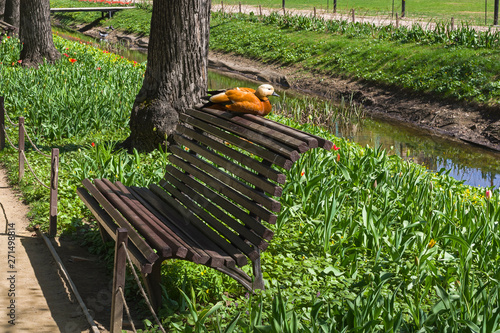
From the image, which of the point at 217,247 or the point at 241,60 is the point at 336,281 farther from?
the point at 241,60

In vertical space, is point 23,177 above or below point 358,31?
below

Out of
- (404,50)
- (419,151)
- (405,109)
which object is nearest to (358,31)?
(404,50)

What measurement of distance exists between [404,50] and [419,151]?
5827 mm

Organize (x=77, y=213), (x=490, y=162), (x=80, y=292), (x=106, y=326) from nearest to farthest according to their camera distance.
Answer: (x=106, y=326) → (x=80, y=292) → (x=77, y=213) → (x=490, y=162)

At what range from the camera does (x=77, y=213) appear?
17.8 ft

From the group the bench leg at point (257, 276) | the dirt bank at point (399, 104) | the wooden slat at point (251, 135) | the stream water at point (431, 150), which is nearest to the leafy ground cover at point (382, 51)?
the dirt bank at point (399, 104)

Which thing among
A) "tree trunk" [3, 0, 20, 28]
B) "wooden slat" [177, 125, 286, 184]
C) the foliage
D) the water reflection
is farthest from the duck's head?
"tree trunk" [3, 0, 20, 28]

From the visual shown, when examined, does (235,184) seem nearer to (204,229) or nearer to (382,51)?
(204,229)

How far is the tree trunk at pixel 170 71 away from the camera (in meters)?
6.76

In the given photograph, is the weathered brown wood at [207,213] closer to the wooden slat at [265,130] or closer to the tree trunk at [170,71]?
the wooden slat at [265,130]

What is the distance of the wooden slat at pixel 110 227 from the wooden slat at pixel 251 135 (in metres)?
1.07

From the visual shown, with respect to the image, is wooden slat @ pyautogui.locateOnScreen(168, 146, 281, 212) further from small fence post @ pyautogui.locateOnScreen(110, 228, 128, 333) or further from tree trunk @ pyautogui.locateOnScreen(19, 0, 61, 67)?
tree trunk @ pyautogui.locateOnScreen(19, 0, 61, 67)

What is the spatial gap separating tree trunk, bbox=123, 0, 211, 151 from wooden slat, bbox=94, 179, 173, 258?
2188 mm

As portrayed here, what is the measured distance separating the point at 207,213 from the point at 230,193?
297 millimetres
